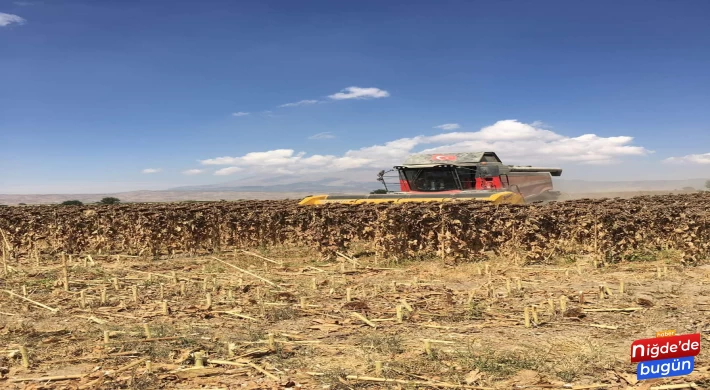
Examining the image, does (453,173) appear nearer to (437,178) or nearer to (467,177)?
(467,177)

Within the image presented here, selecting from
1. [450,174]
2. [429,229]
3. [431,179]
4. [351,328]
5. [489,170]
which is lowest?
[351,328]

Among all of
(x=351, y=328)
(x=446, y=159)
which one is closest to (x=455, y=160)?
(x=446, y=159)

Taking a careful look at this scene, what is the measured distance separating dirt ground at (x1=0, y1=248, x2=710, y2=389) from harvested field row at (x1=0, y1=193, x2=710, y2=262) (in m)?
0.90

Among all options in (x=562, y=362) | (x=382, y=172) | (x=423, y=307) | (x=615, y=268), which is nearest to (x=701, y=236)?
(x=615, y=268)

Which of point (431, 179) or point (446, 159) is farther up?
point (446, 159)

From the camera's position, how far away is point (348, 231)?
45.1ft

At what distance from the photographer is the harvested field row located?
11820 mm

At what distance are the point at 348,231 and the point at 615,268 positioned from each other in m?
6.15

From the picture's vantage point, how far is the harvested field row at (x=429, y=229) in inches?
465

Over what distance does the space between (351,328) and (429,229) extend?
643cm

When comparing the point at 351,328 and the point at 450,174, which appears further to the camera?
the point at 450,174

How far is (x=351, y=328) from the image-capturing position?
6.84 m

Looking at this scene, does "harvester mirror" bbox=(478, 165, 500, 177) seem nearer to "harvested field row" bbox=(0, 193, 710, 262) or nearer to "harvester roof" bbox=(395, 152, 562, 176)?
"harvester roof" bbox=(395, 152, 562, 176)

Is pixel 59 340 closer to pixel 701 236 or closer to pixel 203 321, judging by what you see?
pixel 203 321
